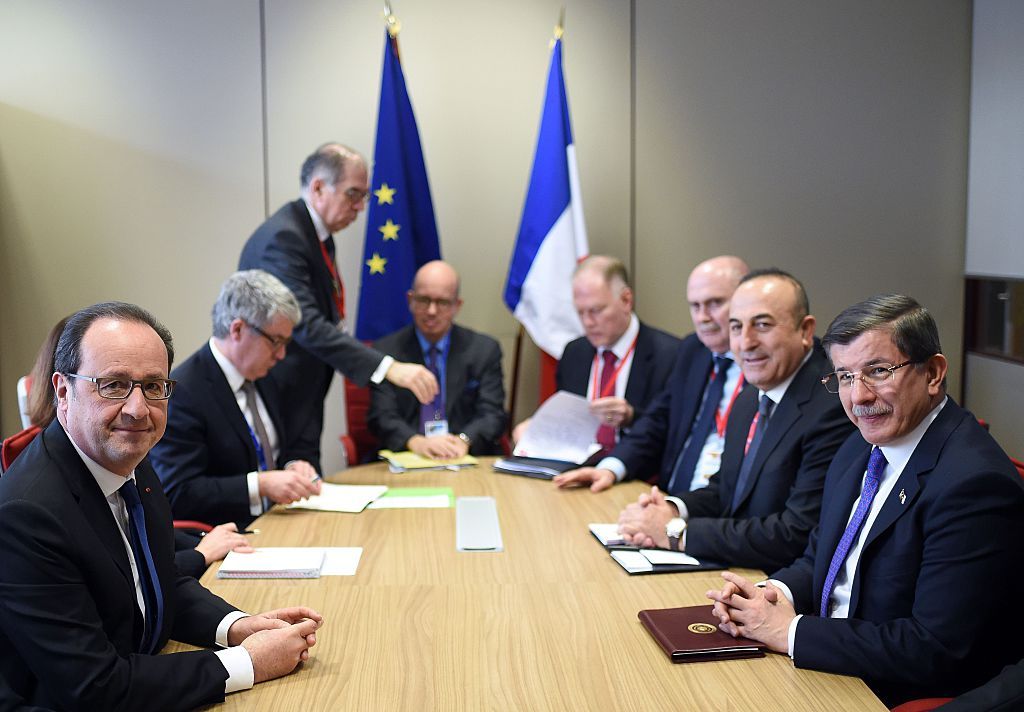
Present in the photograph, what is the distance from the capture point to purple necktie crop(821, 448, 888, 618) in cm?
230

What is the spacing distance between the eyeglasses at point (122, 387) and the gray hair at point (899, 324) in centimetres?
157

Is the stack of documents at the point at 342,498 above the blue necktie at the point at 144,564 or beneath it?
beneath

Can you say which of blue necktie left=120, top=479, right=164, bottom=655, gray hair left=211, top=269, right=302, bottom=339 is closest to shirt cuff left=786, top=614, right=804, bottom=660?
blue necktie left=120, top=479, right=164, bottom=655

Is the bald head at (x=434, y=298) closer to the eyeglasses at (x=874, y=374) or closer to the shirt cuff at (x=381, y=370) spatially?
the shirt cuff at (x=381, y=370)

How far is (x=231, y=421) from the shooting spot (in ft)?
11.3

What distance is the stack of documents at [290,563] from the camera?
261cm

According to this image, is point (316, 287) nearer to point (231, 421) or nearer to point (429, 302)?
point (429, 302)

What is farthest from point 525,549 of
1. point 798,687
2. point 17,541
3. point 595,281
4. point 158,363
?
point 595,281

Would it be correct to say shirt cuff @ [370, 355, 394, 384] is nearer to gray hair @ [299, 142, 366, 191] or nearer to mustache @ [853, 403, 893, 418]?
gray hair @ [299, 142, 366, 191]

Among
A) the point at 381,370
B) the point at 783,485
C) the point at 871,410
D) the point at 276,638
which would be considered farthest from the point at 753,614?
the point at 381,370

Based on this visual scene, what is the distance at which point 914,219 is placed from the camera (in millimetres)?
5805

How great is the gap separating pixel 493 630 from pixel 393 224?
3.56m

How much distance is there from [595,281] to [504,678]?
9.39ft

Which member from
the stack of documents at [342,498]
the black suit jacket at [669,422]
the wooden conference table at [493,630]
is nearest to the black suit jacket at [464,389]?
the black suit jacket at [669,422]
